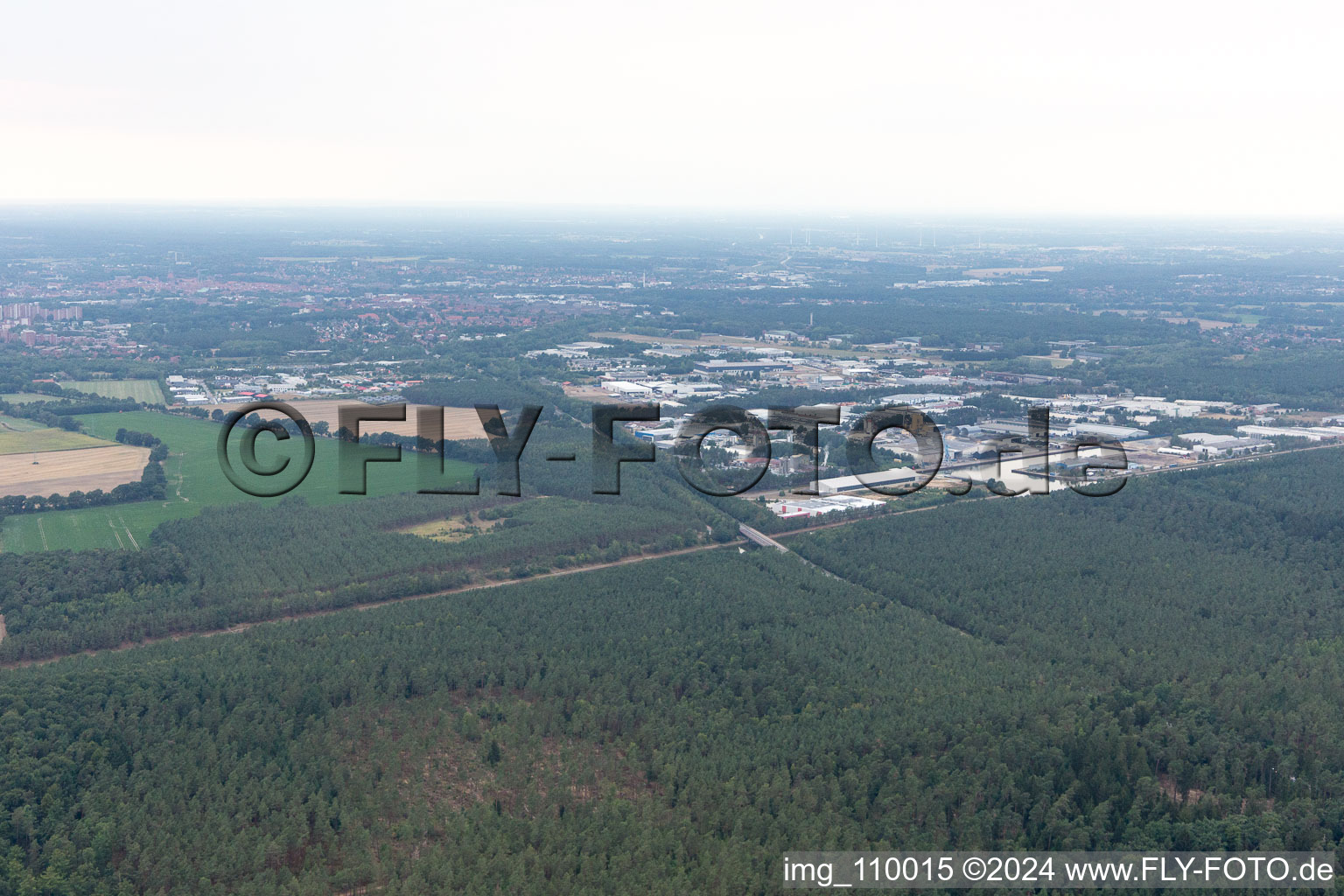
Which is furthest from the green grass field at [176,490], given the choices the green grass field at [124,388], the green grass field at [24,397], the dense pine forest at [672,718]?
the green grass field at [124,388]

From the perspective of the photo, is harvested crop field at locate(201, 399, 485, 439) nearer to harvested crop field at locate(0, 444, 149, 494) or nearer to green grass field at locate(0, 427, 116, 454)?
green grass field at locate(0, 427, 116, 454)

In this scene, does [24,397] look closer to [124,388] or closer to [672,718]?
[124,388]

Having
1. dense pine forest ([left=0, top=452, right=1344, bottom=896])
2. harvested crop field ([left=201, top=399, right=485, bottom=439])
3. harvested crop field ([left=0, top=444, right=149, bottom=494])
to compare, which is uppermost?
harvested crop field ([left=201, top=399, right=485, bottom=439])

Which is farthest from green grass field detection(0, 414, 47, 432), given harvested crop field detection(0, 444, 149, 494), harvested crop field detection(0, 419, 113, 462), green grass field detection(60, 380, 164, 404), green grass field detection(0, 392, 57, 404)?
green grass field detection(60, 380, 164, 404)

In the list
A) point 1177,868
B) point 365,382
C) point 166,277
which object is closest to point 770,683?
point 1177,868

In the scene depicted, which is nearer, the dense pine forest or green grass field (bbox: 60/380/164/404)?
the dense pine forest

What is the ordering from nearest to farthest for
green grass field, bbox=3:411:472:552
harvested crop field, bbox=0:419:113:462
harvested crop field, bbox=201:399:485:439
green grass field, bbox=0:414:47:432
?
green grass field, bbox=3:411:472:552
harvested crop field, bbox=0:419:113:462
green grass field, bbox=0:414:47:432
harvested crop field, bbox=201:399:485:439

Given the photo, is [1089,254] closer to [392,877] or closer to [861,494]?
[861,494]
